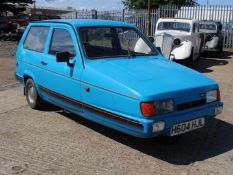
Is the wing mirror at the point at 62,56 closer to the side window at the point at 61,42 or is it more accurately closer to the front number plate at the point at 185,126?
the side window at the point at 61,42

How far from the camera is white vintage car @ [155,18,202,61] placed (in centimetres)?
1084

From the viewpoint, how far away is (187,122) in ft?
14.0

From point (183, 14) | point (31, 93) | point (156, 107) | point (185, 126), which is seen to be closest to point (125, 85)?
point (156, 107)

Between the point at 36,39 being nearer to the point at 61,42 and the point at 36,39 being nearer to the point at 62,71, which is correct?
the point at 61,42

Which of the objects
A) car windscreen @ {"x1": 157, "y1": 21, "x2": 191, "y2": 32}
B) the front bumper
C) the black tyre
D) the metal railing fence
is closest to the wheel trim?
the black tyre

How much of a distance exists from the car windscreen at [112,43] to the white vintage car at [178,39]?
4446 millimetres

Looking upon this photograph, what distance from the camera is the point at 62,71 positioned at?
521cm

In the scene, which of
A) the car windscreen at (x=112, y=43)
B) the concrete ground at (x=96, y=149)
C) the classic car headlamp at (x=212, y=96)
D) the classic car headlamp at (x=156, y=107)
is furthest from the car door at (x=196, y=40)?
the classic car headlamp at (x=156, y=107)

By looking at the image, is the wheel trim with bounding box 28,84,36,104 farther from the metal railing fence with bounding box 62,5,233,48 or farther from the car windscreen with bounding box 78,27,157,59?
the metal railing fence with bounding box 62,5,233,48

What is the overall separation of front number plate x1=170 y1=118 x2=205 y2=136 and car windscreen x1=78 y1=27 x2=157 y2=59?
5.15ft

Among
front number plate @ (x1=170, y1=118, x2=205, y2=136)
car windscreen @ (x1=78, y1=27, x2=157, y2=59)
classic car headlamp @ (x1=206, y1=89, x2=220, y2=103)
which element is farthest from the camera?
car windscreen @ (x1=78, y1=27, x2=157, y2=59)

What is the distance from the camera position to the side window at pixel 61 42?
206 inches

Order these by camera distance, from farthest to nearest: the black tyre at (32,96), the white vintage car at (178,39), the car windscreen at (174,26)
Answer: the car windscreen at (174,26), the white vintage car at (178,39), the black tyre at (32,96)

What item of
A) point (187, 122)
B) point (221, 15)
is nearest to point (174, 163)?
point (187, 122)
